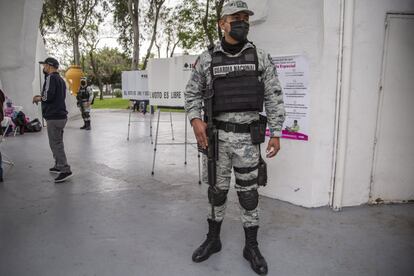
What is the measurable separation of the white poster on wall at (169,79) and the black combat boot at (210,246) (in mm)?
2802

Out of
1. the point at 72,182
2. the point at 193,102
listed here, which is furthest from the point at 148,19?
the point at 193,102

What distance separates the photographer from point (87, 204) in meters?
4.08

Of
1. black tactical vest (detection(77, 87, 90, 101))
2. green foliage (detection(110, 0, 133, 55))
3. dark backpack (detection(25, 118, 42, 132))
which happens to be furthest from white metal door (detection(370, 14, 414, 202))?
green foliage (detection(110, 0, 133, 55))

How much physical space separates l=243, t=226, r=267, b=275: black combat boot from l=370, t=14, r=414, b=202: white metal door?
80.5 inches

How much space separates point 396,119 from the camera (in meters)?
3.89

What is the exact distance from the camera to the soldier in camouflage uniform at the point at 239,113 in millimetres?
2594

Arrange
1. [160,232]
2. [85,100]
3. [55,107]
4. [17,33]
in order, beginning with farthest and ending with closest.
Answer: [85,100] → [55,107] → [17,33] → [160,232]

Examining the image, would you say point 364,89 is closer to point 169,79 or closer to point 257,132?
point 257,132

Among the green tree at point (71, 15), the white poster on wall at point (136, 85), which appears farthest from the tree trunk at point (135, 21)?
the white poster on wall at point (136, 85)

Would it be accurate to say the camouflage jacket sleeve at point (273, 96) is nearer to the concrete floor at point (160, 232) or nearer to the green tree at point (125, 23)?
the concrete floor at point (160, 232)

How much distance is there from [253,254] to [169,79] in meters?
3.52

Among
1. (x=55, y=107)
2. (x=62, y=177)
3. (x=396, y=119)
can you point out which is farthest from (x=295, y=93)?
(x=62, y=177)

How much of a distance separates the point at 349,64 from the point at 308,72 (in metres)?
0.43

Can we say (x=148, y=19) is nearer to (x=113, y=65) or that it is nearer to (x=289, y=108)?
(x=289, y=108)
